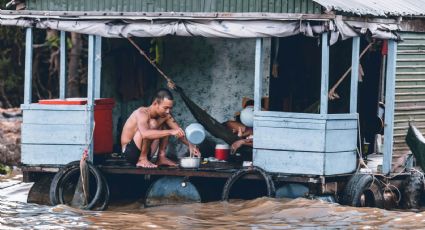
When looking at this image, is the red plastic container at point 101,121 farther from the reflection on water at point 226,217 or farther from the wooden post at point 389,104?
the wooden post at point 389,104

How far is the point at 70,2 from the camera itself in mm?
16703

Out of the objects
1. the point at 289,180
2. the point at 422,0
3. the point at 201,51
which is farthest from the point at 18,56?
the point at 289,180

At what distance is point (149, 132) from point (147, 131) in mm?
46

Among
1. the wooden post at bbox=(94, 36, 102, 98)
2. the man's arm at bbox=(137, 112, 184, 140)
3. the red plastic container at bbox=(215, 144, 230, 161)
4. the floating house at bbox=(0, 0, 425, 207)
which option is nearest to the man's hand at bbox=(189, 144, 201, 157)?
the floating house at bbox=(0, 0, 425, 207)

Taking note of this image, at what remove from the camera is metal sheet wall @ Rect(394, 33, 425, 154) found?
1783 centimetres

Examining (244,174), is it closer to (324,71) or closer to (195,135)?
(195,135)

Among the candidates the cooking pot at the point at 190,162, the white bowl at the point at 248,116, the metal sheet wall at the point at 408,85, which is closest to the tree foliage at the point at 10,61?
the white bowl at the point at 248,116

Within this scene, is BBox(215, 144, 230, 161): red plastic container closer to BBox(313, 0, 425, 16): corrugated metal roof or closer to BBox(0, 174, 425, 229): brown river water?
BBox(0, 174, 425, 229): brown river water

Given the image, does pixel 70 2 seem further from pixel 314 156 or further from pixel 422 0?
pixel 422 0

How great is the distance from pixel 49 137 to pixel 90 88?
36.8 inches

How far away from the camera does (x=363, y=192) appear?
1560cm

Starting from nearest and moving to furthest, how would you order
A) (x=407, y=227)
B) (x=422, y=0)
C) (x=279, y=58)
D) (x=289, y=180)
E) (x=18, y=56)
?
(x=407, y=227), (x=289, y=180), (x=279, y=58), (x=422, y=0), (x=18, y=56)

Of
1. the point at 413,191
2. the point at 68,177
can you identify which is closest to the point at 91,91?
the point at 68,177

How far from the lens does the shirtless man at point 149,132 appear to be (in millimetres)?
15555
